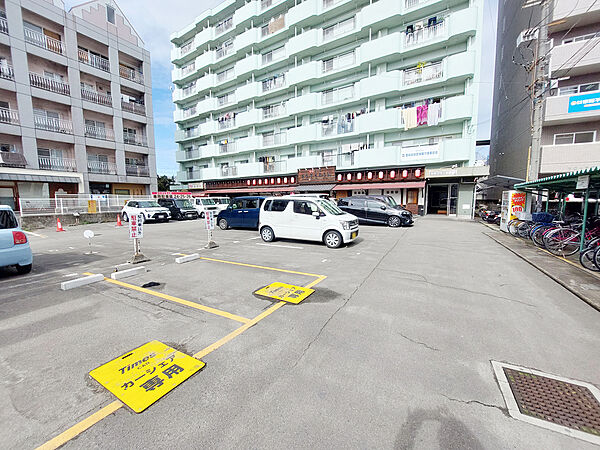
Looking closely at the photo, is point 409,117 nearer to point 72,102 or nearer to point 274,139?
point 274,139

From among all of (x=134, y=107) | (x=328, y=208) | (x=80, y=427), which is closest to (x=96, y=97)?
(x=134, y=107)

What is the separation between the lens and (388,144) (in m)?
21.1

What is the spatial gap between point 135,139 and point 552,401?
32990 millimetres

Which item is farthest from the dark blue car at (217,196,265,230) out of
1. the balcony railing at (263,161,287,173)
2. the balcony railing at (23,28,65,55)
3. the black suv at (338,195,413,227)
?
the balcony railing at (23,28,65,55)

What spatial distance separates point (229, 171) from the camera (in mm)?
29750

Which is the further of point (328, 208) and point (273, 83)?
point (273, 83)

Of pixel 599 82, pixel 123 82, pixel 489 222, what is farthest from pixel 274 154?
pixel 599 82

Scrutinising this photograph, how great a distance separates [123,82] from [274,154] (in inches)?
642

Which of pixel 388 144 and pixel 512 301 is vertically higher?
pixel 388 144

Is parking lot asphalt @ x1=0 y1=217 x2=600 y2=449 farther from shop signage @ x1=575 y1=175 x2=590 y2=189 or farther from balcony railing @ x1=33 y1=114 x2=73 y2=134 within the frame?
balcony railing @ x1=33 y1=114 x2=73 y2=134

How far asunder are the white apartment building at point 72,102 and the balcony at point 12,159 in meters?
0.07

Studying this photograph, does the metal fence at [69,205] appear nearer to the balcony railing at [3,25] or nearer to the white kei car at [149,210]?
the white kei car at [149,210]

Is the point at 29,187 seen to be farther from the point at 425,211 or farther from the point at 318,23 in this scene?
the point at 425,211

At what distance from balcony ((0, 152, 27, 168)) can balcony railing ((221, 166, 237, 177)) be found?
16227 mm
